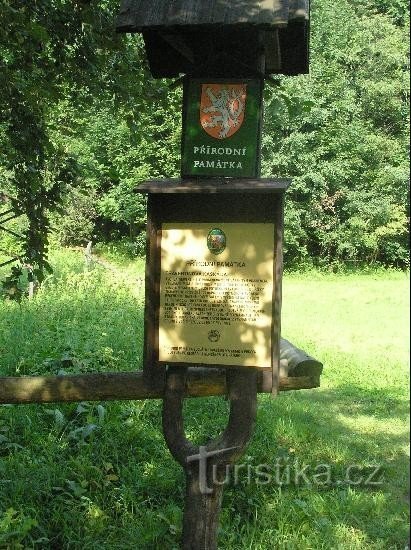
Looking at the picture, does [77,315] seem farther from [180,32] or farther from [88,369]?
[180,32]

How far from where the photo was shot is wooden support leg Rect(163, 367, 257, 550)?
300 cm

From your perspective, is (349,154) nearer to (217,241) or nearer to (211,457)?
(217,241)

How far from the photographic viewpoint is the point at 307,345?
10156 millimetres

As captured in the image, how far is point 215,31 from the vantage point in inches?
112

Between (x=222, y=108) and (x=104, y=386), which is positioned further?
(x=104, y=386)

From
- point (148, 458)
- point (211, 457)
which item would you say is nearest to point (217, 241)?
point (211, 457)

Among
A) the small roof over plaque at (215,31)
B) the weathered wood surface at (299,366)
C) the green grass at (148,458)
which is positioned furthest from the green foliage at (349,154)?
the weathered wood surface at (299,366)

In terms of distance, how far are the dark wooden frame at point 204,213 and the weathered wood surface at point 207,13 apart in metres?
0.69

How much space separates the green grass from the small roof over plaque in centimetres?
142

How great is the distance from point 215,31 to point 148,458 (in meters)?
3.16

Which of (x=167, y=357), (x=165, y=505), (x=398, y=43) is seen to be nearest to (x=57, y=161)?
(x=167, y=357)

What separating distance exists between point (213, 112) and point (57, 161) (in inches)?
51.3

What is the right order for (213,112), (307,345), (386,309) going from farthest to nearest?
(386,309), (307,345), (213,112)

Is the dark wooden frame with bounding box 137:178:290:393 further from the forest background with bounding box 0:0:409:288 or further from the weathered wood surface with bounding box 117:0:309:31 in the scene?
the forest background with bounding box 0:0:409:288
